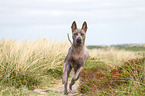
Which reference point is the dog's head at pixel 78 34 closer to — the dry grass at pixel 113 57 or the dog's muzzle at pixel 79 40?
the dog's muzzle at pixel 79 40

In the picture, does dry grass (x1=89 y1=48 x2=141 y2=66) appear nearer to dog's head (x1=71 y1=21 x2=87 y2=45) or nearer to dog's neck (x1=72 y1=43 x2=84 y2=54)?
dog's neck (x1=72 y1=43 x2=84 y2=54)

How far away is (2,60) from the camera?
6.98m

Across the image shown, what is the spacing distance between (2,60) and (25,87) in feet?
5.01

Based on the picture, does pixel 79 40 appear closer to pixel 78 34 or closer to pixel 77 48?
pixel 78 34

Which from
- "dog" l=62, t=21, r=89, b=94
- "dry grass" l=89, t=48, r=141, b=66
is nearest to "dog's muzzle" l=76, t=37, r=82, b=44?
"dog" l=62, t=21, r=89, b=94

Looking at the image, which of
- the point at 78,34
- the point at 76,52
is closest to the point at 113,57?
the point at 76,52

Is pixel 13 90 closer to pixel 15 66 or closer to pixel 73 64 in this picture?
pixel 15 66

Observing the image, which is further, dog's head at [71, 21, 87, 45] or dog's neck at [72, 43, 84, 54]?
dog's neck at [72, 43, 84, 54]

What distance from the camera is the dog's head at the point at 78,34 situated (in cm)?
488

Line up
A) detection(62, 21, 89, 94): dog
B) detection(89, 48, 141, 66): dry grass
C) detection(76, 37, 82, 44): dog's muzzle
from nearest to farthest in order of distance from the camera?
detection(76, 37, 82, 44): dog's muzzle, detection(62, 21, 89, 94): dog, detection(89, 48, 141, 66): dry grass

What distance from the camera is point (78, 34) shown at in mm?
4969

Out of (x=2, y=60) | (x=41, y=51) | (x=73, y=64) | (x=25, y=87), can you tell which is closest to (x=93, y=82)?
(x=73, y=64)

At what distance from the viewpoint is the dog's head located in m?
4.88

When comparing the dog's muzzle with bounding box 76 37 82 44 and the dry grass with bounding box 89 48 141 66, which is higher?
the dog's muzzle with bounding box 76 37 82 44
